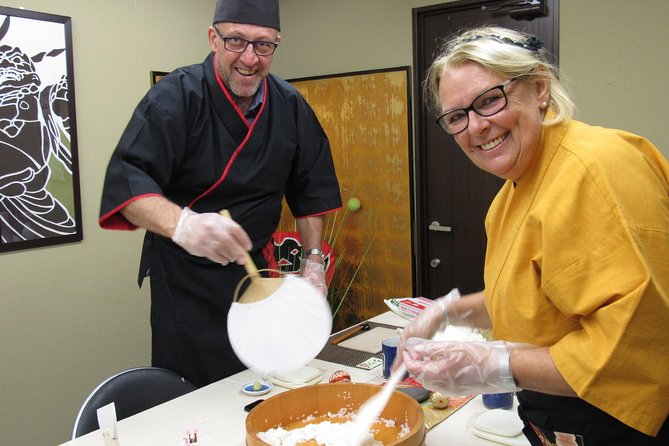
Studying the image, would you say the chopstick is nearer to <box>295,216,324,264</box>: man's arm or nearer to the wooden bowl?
<box>295,216,324,264</box>: man's arm

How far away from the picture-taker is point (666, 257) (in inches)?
37.5

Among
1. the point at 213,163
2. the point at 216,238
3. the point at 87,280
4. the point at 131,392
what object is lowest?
the point at 131,392

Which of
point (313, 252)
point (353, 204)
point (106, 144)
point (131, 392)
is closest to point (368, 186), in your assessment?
point (353, 204)

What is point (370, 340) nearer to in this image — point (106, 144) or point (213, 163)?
point (213, 163)

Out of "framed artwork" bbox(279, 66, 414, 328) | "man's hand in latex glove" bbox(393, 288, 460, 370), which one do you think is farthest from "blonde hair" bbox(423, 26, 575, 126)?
"framed artwork" bbox(279, 66, 414, 328)

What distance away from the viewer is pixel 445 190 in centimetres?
381

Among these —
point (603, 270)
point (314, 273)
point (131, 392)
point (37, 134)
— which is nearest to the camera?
point (603, 270)

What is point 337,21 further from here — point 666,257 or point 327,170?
point 666,257

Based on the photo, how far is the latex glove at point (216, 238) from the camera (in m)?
1.56

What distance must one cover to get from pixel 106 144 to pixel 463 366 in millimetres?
2787

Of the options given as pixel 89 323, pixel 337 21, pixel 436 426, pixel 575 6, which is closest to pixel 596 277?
pixel 436 426

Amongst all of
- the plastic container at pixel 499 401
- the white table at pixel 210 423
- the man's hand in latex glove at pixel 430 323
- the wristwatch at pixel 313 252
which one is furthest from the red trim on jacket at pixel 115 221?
the plastic container at pixel 499 401

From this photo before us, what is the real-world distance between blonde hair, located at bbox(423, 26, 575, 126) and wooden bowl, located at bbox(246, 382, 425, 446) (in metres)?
0.71

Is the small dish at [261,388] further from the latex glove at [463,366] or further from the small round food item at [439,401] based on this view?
the latex glove at [463,366]
